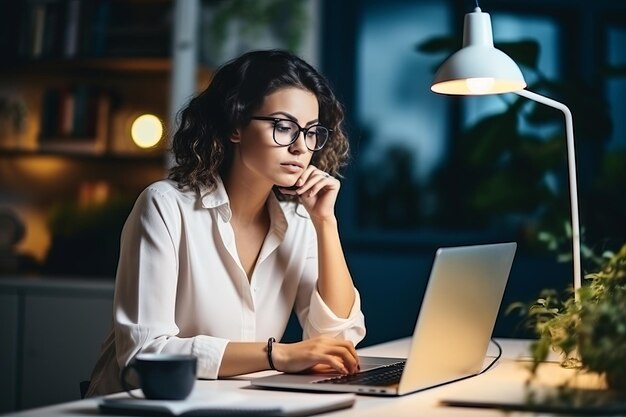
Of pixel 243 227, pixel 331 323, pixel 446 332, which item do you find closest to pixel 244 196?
pixel 243 227

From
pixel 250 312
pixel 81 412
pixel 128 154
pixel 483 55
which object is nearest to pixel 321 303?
pixel 250 312

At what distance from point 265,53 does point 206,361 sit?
83 cm

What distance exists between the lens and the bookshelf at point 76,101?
4301 millimetres

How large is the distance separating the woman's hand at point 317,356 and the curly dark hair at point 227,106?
530 millimetres

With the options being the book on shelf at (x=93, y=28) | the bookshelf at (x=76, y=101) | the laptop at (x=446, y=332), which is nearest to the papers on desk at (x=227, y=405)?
the laptop at (x=446, y=332)

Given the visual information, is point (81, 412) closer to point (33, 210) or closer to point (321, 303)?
point (321, 303)

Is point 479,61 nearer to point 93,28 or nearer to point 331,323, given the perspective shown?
point 331,323

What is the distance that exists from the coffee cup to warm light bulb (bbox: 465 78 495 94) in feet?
3.58

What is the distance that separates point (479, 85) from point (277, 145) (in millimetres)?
472

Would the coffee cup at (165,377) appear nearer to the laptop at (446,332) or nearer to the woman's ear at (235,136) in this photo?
the laptop at (446,332)

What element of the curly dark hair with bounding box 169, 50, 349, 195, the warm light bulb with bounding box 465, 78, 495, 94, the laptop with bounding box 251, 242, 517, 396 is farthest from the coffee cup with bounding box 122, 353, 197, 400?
the warm light bulb with bounding box 465, 78, 495, 94

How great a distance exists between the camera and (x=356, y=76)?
444 cm

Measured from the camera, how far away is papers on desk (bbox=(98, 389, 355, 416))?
137cm

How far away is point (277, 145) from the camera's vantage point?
2221 mm
